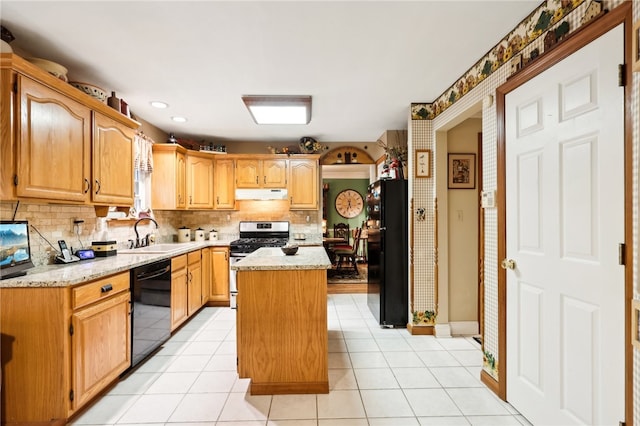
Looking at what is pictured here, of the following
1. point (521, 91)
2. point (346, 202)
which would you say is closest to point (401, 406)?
point (521, 91)

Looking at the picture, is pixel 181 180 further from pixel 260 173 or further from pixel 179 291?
pixel 179 291

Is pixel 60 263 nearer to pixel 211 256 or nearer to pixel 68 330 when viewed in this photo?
pixel 68 330

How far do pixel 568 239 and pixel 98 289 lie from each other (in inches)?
110

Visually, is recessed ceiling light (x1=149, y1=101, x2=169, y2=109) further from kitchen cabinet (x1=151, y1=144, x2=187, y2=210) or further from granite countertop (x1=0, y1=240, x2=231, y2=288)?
granite countertop (x1=0, y1=240, x2=231, y2=288)

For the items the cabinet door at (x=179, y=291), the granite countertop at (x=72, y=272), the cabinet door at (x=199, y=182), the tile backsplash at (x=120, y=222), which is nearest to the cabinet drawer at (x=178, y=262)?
the cabinet door at (x=179, y=291)

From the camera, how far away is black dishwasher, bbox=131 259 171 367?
2.24 meters

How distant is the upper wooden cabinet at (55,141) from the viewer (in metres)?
1.59

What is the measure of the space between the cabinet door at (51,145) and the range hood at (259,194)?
7.30 ft

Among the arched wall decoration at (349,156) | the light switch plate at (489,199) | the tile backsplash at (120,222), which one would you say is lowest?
the tile backsplash at (120,222)

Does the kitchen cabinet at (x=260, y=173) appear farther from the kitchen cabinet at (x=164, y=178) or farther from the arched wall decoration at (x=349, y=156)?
the kitchen cabinet at (x=164, y=178)

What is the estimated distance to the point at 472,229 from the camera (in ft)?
9.89

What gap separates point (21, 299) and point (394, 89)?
312 centimetres

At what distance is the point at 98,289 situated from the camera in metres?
1.83

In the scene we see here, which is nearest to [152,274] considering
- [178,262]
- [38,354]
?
[178,262]
